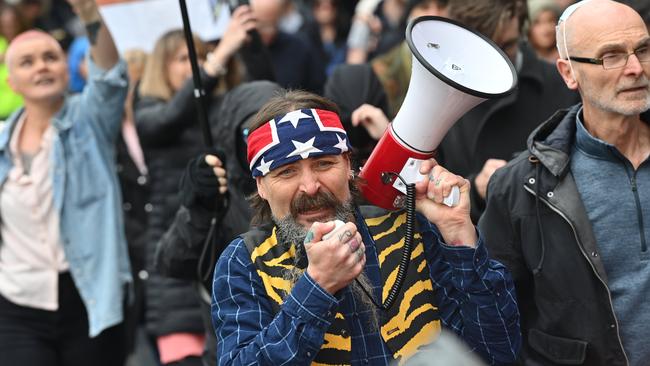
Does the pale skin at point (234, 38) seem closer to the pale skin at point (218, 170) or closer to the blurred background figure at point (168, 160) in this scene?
the blurred background figure at point (168, 160)

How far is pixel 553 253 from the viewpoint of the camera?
4426mm

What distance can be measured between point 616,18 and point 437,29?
2.65ft

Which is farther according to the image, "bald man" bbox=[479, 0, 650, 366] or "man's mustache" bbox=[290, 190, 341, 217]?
"bald man" bbox=[479, 0, 650, 366]

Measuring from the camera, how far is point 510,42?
571 cm

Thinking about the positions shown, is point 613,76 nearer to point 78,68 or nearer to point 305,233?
point 305,233

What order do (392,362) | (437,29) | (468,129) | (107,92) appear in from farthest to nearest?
(107,92)
(468,129)
(437,29)
(392,362)

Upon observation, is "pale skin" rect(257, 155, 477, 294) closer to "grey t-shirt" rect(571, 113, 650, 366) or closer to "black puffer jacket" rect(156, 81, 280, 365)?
"grey t-shirt" rect(571, 113, 650, 366)

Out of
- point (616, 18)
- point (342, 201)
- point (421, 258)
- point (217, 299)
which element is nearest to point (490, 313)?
point (421, 258)

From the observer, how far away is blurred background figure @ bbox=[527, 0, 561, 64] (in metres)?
7.31

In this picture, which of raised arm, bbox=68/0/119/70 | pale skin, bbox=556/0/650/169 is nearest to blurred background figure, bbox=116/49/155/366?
raised arm, bbox=68/0/119/70

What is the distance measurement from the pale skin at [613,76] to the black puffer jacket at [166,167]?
7.39 feet

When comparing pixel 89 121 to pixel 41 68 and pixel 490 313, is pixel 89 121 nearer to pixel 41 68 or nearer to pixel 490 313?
pixel 41 68

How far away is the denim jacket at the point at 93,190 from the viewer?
6195mm

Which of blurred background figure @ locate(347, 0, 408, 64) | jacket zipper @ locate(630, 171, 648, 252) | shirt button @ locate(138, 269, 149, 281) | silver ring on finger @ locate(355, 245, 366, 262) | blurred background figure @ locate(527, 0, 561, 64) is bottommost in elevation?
blurred background figure @ locate(347, 0, 408, 64)
